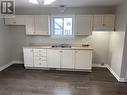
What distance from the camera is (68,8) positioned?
14.8ft

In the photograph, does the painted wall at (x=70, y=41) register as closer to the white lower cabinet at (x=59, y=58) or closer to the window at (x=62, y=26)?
the window at (x=62, y=26)

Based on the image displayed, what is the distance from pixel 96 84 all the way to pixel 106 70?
127 centimetres

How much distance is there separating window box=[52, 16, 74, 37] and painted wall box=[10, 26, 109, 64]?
0.87 ft

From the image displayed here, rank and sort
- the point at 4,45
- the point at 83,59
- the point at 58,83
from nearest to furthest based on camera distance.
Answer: the point at 58,83 → the point at 83,59 → the point at 4,45

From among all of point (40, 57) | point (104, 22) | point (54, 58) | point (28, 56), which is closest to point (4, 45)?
point (28, 56)

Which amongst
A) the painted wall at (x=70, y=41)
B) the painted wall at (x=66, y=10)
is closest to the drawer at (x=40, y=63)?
the painted wall at (x=70, y=41)

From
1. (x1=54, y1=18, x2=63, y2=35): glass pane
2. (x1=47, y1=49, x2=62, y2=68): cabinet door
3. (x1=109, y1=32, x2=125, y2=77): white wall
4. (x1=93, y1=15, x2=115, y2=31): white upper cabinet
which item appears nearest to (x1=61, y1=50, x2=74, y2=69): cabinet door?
(x1=47, y1=49, x2=62, y2=68): cabinet door

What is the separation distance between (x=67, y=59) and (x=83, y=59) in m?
0.56

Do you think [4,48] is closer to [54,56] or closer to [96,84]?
[54,56]

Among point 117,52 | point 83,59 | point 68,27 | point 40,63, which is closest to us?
point 117,52

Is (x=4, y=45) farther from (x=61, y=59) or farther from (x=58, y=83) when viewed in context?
(x=58, y=83)

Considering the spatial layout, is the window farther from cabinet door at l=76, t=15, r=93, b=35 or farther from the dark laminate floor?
the dark laminate floor

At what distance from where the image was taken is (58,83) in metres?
3.42

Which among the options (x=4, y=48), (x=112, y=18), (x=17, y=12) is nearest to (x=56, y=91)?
(x=4, y=48)
